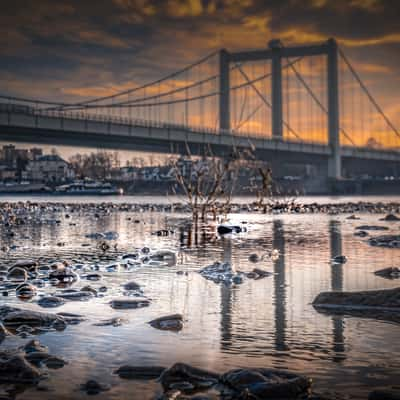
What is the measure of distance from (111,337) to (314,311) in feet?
7.46

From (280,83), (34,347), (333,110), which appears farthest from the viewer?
(280,83)

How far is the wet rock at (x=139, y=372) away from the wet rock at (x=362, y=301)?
2776 mm

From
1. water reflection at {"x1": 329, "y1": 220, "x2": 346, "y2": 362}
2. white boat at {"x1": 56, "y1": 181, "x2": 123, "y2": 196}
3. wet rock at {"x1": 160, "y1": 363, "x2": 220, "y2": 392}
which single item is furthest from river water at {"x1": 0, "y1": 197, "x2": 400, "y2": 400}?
white boat at {"x1": 56, "y1": 181, "x2": 123, "y2": 196}

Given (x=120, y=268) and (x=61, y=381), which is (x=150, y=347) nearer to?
(x=61, y=381)

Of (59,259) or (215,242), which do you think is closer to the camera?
(59,259)

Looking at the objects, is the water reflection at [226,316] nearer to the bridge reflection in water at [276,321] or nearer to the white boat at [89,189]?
the bridge reflection in water at [276,321]

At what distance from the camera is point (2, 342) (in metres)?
5.16

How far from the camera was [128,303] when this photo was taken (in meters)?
6.80

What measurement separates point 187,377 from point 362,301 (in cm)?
295

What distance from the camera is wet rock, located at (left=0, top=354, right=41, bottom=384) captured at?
14.0 feet

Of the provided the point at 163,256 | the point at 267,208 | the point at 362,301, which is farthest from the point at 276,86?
the point at 362,301

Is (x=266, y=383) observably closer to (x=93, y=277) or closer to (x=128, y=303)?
(x=128, y=303)

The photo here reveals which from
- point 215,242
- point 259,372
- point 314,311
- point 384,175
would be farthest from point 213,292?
point 384,175

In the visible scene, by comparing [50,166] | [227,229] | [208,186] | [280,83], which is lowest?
[227,229]
